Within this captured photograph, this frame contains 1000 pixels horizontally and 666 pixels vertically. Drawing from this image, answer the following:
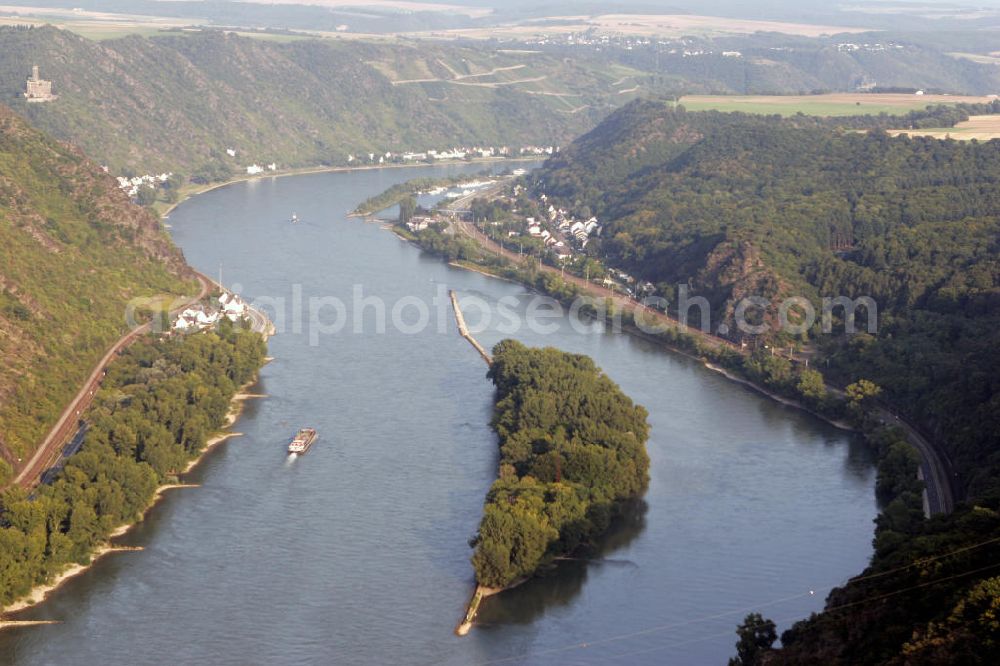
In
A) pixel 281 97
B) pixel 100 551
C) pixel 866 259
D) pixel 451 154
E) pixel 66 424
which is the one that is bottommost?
pixel 451 154

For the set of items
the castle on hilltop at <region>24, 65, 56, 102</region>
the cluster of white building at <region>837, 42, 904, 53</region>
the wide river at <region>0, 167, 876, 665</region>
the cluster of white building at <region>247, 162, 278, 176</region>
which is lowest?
the cluster of white building at <region>247, 162, 278, 176</region>

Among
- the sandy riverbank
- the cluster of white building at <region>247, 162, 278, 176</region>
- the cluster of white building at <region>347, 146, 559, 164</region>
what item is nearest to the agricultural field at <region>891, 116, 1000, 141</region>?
the cluster of white building at <region>347, 146, 559, 164</region>

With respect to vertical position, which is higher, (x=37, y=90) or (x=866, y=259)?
(x=37, y=90)

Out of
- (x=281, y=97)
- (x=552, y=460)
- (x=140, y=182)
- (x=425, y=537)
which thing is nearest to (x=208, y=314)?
(x=552, y=460)

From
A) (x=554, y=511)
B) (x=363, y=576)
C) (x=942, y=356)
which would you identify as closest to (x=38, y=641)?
(x=363, y=576)

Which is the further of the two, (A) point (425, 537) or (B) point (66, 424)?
(B) point (66, 424)

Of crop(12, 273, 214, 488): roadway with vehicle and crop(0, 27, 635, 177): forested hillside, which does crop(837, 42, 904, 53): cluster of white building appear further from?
crop(12, 273, 214, 488): roadway with vehicle

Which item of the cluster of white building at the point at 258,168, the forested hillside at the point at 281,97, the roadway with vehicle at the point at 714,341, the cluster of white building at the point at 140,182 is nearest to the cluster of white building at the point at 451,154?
the forested hillside at the point at 281,97

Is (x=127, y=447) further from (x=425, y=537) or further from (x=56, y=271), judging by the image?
(x=56, y=271)
